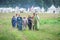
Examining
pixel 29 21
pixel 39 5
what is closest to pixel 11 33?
pixel 29 21

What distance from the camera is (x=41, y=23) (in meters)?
4.46

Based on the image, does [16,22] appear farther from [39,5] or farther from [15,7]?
[39,5]

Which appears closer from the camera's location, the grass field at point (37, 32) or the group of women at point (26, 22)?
the grass field at point (37, 32)

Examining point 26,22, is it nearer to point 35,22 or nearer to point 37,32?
point 35,22

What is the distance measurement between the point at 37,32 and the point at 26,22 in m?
0.37

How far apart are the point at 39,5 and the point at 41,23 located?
447 millimetres

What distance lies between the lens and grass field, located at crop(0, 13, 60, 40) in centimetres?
430

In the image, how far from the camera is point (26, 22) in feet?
14.8

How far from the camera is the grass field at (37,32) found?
4.30m

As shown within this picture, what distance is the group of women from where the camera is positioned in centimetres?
446

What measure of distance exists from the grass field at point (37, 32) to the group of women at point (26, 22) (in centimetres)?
10

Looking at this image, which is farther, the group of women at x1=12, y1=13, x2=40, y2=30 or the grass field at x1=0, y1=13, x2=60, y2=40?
the group of women at x1=12, y1=13, x2=40, y2=30

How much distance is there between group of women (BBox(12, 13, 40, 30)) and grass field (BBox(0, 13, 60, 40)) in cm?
10

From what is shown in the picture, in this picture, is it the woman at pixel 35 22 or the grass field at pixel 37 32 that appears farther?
the woman at pixel 35 22
